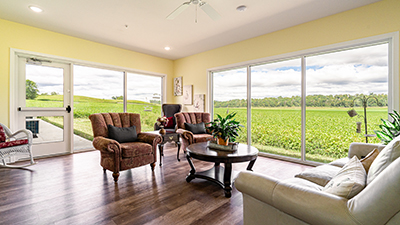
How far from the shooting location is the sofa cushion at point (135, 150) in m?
2.84

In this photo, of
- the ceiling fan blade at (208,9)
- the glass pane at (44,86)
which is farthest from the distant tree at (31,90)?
the ceiling fan blade at (208,9)

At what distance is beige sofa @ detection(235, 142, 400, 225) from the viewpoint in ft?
2.73

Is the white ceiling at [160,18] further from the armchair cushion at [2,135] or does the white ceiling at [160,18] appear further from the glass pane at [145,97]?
the armchair cushion at [2,135]

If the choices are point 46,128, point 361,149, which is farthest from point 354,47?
point 46,128

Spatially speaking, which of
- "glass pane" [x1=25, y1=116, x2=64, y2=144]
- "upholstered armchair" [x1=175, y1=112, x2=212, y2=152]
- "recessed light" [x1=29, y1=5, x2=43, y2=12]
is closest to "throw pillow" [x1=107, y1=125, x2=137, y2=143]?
"upholstered armchair" [x1=175, y1=112, x2=212, y2=152]

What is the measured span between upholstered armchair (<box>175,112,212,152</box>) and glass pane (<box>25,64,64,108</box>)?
9.14 ft

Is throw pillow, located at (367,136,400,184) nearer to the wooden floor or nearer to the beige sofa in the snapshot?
the beige sofa

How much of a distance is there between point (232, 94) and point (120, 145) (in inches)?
127

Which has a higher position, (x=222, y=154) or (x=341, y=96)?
(x=341, y=96)

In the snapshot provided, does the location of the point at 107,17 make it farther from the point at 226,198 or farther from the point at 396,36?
the point at 396,36

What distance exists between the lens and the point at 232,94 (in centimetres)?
518

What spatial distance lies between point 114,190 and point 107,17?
9.79ft

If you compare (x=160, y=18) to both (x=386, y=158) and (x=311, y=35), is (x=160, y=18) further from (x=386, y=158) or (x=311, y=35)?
(x=386, y=158)

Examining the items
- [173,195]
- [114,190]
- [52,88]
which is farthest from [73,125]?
[173,195]
